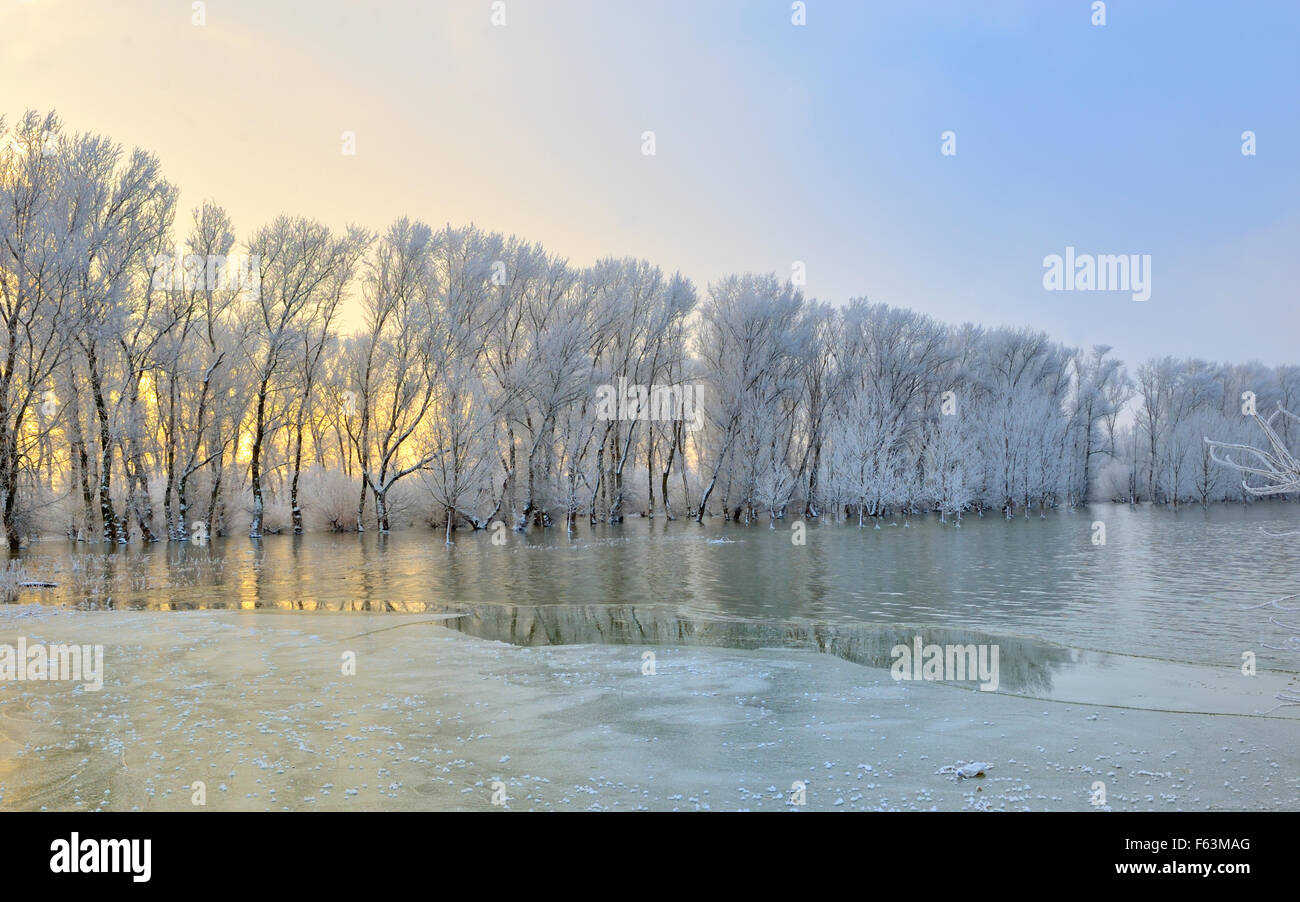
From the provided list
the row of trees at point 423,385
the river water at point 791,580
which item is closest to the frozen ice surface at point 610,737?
the river water at point 791,580

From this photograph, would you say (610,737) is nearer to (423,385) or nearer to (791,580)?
(791,580)

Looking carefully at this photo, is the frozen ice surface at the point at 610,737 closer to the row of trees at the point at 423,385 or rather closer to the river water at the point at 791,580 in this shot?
the river water at the point at 791,580

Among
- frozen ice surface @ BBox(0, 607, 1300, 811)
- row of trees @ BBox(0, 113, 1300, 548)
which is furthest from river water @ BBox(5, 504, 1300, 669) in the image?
row of trees @ BBox(0, 113, 1300, 548)

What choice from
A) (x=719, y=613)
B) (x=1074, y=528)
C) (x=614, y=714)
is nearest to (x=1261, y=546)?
(x=1074, y=528)

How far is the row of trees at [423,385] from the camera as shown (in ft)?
92.7

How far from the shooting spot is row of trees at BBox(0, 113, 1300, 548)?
92.7 ft

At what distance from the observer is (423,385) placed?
129 feet

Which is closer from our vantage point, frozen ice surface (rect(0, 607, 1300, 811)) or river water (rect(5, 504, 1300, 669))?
frozen ice surface (rect(0, 607, 1300, 811))

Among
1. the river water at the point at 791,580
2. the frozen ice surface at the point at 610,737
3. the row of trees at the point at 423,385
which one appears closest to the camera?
the frozen ice surface at the point at 610,737

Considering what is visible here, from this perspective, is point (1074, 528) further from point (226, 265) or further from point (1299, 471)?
point (226, 265)

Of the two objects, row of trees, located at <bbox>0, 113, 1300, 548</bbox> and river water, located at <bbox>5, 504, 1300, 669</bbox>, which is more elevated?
row of trees, located at <bbox>0, 113, 1300, 548</bbox>

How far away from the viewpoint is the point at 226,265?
118 ft

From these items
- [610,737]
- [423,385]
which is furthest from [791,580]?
[423,385]

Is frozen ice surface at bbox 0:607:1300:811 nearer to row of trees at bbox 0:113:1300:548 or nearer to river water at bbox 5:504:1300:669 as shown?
river water at bbox 5:504:1300:669
